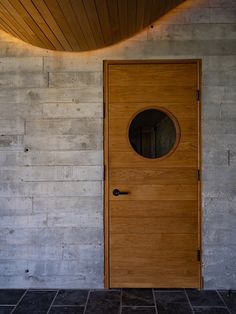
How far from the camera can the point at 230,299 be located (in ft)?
8.96

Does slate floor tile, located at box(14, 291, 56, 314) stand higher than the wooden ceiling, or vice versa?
the wooden ceiling

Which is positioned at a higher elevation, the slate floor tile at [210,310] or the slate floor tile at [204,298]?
the slate floor tile at [204,298]

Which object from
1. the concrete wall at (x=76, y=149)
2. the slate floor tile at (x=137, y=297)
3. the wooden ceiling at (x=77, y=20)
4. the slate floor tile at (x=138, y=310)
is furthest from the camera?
the concrete wall at (x=76, y=149)

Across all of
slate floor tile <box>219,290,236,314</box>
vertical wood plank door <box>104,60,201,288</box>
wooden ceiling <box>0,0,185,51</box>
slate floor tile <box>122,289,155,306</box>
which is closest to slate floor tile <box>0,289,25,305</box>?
vertical wood plank door <box>104,60,201,288</box>

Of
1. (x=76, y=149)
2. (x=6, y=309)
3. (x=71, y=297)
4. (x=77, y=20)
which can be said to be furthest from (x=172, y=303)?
(x=77, y=20)

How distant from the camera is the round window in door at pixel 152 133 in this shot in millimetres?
2924

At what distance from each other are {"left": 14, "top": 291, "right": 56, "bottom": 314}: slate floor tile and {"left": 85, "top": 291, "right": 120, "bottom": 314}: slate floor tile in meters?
0.38

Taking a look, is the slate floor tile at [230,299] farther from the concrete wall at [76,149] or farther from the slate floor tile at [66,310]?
the slate floor tile at [66,310]

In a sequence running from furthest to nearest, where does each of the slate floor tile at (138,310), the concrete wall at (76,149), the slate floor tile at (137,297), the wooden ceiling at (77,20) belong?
the concrete wall at (76,149)
the slate floor tile at (137,297)
the slate floor tile at (138,310)
the wooden ceiling at (77,20)

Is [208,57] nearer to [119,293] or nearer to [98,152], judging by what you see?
[98,152]

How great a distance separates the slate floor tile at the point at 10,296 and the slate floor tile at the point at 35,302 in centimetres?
7

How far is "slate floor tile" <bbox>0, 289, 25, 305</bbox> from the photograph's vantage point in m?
2.71

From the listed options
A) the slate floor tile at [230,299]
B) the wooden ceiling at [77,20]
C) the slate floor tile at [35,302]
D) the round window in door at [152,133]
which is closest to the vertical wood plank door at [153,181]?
the round window in door at [152,133]

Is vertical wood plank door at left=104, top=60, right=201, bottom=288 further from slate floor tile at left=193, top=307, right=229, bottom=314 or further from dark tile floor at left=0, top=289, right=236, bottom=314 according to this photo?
slate floor tile at left=193, top=307, right=229, bottom=314
